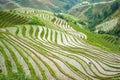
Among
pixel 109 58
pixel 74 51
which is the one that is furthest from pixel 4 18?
pixel 109 58

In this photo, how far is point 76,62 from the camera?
6128 centimetres

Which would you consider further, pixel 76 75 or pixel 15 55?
pixel 15 55

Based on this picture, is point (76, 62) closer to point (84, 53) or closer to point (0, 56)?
point (84, 53)

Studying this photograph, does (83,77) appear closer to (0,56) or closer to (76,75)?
(76,75)

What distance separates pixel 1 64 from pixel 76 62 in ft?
74.9

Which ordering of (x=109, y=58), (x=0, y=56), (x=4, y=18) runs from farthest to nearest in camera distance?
(x=4, y=18), (x=109, y=58), (x=0, y=56)

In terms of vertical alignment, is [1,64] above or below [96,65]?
above

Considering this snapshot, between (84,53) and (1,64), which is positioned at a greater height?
(1,64)

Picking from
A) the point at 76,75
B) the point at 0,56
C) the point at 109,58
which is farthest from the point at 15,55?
the point at 109,58

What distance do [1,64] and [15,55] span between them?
25.5 ft

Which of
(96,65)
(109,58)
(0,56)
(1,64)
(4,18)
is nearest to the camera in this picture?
(1,64)

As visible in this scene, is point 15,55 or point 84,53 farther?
point 84,53

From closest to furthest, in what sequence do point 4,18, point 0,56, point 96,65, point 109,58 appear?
point 0,56, point 96,65, point 109,58, point 4,18

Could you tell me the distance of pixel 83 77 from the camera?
49.4 metres
